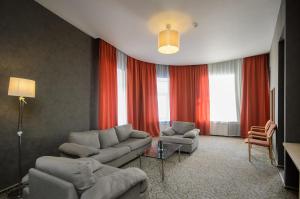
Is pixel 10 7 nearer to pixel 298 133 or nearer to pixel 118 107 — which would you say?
pixel 118 107

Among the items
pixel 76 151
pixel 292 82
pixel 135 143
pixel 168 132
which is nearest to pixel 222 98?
pixel 168 132

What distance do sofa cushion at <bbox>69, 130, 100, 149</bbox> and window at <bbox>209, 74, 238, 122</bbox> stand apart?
4717 mm

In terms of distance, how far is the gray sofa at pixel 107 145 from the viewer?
105 inches

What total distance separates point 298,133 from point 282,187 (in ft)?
2.78

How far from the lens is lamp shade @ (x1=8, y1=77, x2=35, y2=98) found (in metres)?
2.04

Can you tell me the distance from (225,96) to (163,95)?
2.39 m

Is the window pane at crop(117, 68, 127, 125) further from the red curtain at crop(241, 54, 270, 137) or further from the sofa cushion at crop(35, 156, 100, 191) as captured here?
the red curtain at crop(241, 54, 270, 137)

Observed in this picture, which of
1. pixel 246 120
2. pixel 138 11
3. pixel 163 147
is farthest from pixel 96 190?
pixel 246 120

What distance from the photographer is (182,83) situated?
22.4 ft

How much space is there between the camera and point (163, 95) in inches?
269

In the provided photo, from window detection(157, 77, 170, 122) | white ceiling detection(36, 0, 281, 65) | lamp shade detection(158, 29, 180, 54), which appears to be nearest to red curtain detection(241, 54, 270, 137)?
white ceiling detection(36, 0, 281, 65)

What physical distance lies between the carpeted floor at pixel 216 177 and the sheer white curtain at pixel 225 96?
80.7 inches

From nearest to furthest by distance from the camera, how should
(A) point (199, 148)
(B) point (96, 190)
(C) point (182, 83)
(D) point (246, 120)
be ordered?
(B) point (96, 190)
(A) point (199, 148)
(D) point (246, 120)
(C) point (182, 83)

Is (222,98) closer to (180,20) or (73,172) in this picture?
(180,20)
